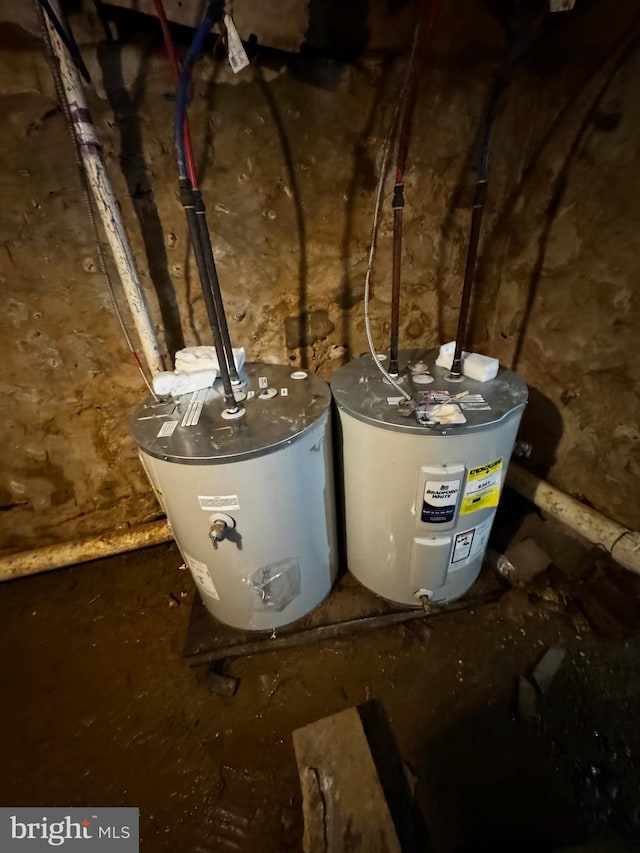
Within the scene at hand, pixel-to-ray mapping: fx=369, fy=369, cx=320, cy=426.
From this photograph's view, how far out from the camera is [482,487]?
94cm

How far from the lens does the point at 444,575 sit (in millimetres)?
1106

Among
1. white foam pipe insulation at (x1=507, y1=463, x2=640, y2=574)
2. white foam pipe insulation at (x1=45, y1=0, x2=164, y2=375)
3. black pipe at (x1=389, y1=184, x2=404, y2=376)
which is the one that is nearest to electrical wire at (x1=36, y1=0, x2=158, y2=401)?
white foam pipe insulation at (x1=45, y1=0, x2=164, y2=375)

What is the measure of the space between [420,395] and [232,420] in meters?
0.49

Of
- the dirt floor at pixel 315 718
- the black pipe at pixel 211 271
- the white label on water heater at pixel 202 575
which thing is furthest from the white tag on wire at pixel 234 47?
the dirt floor at pixel 315 718

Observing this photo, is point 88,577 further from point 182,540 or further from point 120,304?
point 120,304

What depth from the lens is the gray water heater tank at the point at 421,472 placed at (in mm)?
876

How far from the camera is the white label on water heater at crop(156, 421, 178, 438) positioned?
0.88m

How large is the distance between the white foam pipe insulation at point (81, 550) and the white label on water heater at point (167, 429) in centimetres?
76

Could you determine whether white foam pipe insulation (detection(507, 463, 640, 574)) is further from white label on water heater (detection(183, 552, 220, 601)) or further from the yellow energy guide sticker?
white label on water heater (detection(183, 552, 220, 601))

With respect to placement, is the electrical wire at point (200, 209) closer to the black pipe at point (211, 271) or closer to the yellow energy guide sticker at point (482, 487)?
A: the black pipe at point (211, 271)

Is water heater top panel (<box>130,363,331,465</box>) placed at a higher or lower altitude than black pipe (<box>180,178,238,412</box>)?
lower

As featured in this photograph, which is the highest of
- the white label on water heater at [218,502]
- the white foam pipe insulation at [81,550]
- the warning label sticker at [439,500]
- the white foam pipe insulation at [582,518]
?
the white label on water heater at [218,502]

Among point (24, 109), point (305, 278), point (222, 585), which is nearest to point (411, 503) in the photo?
point (222, 585)

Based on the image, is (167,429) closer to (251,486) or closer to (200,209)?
(251,486)
